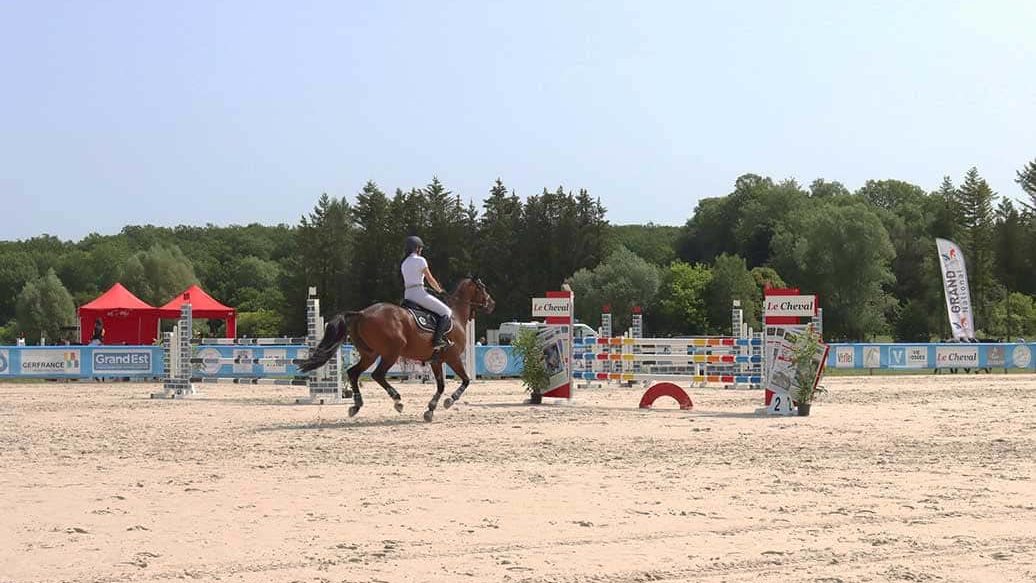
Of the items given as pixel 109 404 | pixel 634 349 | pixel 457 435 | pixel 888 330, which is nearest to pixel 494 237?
pixel 888 330

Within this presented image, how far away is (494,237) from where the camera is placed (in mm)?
72500

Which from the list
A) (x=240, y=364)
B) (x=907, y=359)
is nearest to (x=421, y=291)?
(x=240, y=364)

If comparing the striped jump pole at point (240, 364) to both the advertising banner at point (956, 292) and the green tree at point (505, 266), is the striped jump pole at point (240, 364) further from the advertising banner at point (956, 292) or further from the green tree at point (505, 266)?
the green tree at point (505, 266)

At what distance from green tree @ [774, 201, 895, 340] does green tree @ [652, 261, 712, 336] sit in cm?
1041

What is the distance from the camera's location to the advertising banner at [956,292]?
3962 cm

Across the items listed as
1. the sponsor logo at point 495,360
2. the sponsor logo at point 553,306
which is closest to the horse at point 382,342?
the sponsor logo at point 553,306

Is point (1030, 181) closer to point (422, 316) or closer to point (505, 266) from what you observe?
point (505, 266)

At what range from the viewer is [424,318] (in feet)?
53.7

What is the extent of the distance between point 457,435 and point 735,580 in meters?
8.06

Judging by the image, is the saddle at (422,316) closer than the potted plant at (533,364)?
Yes

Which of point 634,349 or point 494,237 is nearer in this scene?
point 634,349

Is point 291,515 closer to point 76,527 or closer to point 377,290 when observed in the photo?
point 76,527

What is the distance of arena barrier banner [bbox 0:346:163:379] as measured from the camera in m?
32.2

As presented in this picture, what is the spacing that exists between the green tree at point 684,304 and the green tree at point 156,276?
37.6 meters
